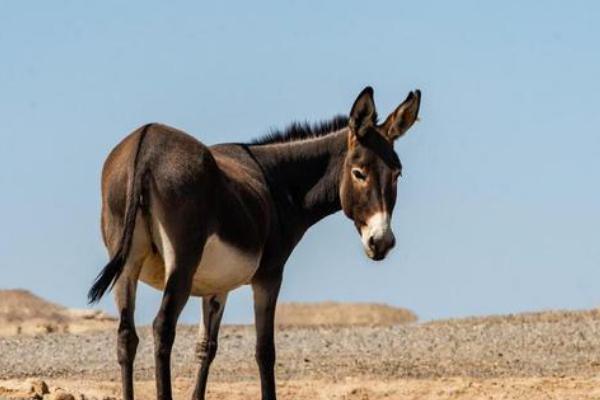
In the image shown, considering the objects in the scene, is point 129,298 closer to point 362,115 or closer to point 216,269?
point 216,269

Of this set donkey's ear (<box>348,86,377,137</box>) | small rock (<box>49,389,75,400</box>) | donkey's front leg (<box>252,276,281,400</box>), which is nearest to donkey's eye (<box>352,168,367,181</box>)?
donkey's ear (<box>348,86,377,137</box>)

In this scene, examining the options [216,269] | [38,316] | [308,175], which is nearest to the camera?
[216,269]

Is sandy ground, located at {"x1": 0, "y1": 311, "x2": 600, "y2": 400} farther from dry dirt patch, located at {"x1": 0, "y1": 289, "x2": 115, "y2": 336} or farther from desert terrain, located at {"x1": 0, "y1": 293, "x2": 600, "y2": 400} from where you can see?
dry dirt patch, located at {"x1": 0, "y1": 289, "x2": 115, "y2": 336}

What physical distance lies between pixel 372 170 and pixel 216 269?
1798mm

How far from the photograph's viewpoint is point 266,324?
13.3 m

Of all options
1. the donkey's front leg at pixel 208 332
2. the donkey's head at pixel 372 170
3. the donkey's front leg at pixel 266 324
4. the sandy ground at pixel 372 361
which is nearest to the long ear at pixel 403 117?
the donkey's head at pixel 372 170

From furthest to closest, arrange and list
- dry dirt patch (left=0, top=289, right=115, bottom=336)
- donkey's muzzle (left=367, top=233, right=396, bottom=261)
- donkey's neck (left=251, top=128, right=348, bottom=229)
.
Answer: dry dirt patch (left=0, top=289, right=115, bottom=336) < donkey's neck (left=251, top=128, right=348, bottom=229) < donkey's muzzle (left=367, top=233, right=396, bottom=261)

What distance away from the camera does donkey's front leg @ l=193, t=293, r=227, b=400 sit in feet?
44.3

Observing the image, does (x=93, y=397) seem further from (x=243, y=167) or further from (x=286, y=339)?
(x=286, y=339)

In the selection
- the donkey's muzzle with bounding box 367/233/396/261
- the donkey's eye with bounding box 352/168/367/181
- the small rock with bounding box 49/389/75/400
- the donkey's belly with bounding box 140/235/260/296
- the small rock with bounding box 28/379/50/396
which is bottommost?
the small rock with bounding box 49/389/75/400

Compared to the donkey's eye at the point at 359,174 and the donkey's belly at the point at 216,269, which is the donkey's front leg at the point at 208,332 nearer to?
the donkey's belly at the point at 216,269

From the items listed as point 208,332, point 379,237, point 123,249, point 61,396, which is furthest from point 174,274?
point 61,396

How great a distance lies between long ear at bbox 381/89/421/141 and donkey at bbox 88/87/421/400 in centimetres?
1

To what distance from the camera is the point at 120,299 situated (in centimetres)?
1161
